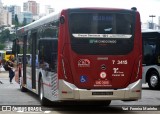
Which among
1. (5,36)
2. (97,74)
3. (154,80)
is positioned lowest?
(5,36)

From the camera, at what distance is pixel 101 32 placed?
12016mm

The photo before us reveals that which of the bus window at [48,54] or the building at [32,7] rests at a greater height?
the bus window at [48,54]

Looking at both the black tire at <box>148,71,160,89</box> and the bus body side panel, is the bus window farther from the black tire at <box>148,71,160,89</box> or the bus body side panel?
the black tire at <box>148,71,160,89</box>

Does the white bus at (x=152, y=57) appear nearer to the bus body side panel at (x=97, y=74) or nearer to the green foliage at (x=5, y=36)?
the bus body side panel at (x=97, y=74)

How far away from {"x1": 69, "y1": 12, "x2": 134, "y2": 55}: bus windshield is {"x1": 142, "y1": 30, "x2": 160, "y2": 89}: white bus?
32.2ft

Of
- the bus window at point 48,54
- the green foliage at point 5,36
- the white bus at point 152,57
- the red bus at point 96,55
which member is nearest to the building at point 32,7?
the green foliage at point 5,36

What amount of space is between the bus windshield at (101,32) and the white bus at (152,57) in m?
9.82

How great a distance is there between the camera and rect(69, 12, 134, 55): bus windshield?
11.9 meters

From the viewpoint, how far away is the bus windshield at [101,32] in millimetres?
11883

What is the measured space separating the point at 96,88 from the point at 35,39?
15.4 feet

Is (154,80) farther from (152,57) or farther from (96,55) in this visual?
(96,55)

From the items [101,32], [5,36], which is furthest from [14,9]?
[101,32]

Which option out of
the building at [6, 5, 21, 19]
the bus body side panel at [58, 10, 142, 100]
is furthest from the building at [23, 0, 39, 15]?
the bus body side panel at [58, 10, 142, 100]

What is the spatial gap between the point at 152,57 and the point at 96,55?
34.9 feet
